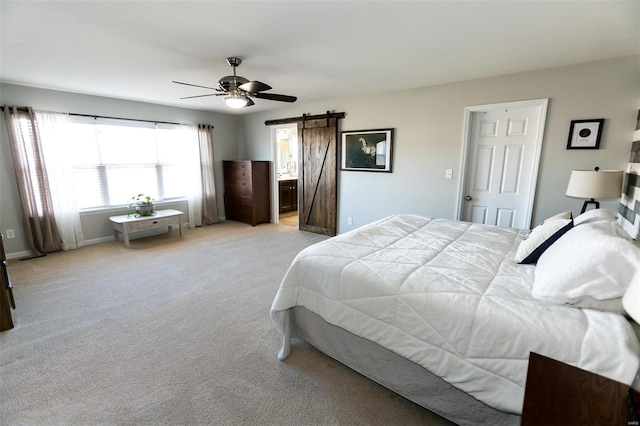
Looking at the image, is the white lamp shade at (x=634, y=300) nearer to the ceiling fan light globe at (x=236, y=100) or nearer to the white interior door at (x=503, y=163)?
the white interior door at (x=503, y=163)

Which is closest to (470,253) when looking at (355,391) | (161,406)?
(355,391)

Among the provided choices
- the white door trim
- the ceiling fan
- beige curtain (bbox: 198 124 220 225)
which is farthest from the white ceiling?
beige curtain (bbox: 198 124 220 225)

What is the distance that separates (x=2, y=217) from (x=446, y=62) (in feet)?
19.7

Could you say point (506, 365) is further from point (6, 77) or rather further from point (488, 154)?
point (6, 77)

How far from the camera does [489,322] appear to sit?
4.21 feet

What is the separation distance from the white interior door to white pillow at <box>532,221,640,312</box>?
2146 millimetres

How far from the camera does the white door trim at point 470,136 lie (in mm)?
3129

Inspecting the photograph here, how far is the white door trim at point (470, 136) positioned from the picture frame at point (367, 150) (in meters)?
1.03

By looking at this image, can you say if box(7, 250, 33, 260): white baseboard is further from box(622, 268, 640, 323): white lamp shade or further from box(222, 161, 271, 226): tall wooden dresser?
box(622, 268, 640, 323): white lamp shade

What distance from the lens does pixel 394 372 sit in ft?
5.41

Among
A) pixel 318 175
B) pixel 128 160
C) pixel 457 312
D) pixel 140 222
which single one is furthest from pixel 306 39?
pixel 128 160

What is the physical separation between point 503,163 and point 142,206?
5535 millimetres

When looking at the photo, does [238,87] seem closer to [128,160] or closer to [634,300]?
[634,300]

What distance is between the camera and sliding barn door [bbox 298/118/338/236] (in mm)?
4961
